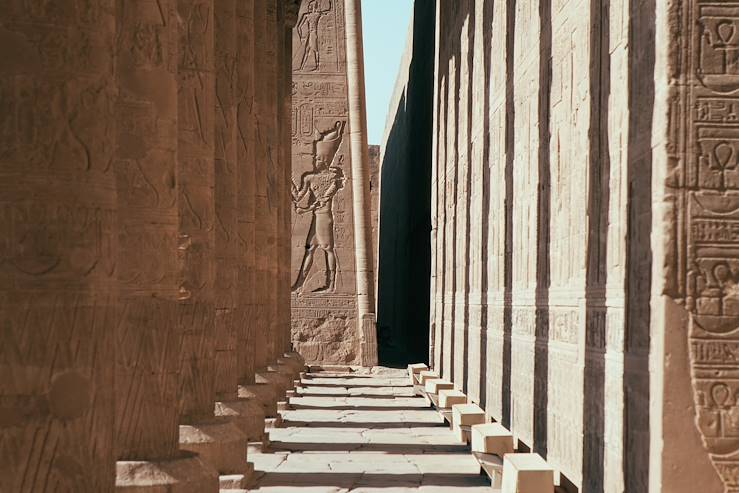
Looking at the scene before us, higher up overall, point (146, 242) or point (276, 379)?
point (146, 242)

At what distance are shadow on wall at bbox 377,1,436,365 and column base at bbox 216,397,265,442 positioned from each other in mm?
14690

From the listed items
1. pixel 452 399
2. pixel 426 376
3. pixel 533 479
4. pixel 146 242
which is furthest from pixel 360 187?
pixel 533 479

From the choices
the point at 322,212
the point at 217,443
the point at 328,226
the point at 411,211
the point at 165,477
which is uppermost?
the point at 322,212

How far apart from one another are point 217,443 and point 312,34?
15633 millimetres

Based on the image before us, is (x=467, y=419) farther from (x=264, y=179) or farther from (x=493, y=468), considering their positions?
(x=264, y=179)

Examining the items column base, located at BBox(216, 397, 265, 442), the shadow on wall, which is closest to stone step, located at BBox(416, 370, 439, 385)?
column base, located at BBox(216, 397, 265, 442)

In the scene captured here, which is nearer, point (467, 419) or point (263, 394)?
point (467, 419)

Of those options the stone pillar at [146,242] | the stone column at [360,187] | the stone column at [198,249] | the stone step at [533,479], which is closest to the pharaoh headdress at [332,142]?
the stone column at [360,187]

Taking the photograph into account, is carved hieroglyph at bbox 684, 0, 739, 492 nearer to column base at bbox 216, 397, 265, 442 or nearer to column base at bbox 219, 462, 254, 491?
column base at bbox 219, 462, 254, 491

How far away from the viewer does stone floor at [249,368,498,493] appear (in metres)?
8.73

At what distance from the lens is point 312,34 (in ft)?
74.3

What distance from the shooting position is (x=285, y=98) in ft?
61.4

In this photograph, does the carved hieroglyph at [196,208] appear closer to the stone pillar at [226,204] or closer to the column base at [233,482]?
the column base at [233,482]

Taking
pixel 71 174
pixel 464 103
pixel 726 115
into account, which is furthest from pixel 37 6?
pixel 464 103
